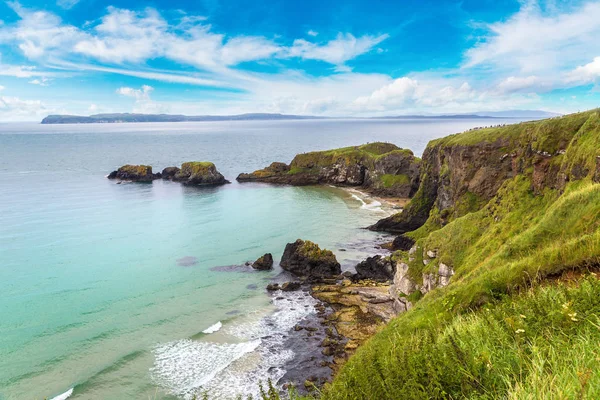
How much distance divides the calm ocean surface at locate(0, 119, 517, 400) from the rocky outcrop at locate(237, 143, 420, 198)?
38.3 feet

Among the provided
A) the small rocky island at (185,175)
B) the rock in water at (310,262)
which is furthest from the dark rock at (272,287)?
the small rocky island at (185,175)

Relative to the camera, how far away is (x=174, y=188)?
328 ft

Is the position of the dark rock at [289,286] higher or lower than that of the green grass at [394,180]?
lower

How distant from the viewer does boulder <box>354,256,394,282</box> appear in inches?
1670

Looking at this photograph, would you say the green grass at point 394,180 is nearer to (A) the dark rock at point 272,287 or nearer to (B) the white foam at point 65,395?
(A) the dark rock at point 272,287

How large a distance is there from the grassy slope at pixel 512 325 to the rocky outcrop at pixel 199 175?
86.4 meters

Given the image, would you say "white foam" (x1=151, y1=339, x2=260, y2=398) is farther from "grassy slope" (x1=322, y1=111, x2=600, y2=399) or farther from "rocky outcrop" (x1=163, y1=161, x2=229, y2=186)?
"rocky outcrop" (x1=163, y1=161, x2=229, y2=186)

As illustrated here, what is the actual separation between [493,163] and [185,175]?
288 ft

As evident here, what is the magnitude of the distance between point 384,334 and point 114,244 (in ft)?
151

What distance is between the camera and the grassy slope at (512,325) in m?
6.23

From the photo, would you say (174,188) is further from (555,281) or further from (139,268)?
(555,281)

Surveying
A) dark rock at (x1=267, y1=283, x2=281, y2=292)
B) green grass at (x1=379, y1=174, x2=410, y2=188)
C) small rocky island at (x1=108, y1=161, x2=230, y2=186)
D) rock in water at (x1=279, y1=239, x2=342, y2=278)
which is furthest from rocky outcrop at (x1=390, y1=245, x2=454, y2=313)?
small rocky island at (x1=108, y1=161, x2=230, y2=186)

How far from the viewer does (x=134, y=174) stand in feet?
365

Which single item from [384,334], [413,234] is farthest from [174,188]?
[384,334]
